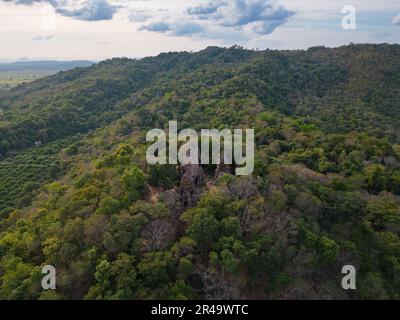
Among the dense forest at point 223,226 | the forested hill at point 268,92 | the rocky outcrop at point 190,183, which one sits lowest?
the dense forest at point 223,226

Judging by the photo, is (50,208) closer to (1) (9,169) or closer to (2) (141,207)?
(2) (141,207)

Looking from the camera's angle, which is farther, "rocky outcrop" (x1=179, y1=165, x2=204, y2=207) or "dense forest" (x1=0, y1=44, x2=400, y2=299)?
"rocky outcrop" (x1=179, y1=165, x2=204, y2=207)

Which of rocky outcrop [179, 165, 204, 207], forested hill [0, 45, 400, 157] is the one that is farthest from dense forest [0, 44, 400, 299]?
forested hill [0, 45, 400, 157]

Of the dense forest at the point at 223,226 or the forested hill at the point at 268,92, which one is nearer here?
the dense forest at the point at 223,226

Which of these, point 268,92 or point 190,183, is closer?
point 190,183

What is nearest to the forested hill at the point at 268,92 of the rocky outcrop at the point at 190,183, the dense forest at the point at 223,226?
the dense forest at the point at 223,226

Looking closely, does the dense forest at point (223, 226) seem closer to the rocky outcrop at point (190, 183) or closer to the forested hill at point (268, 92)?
the rocky outcrop at point (190, 183)

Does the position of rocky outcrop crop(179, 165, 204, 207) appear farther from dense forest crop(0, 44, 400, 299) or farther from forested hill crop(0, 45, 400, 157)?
forested hill crop(0, 45, 400, 157)

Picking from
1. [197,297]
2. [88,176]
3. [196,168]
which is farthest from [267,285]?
[88,176]

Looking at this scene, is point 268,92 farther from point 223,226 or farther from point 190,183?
point 223,226

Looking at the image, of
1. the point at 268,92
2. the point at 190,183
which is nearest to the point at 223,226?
the point at 190,183

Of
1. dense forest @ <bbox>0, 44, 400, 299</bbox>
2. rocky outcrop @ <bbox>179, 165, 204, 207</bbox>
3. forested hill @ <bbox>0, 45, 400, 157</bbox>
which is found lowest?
dense forest @ <bbox>0, 44, 400, 299</bbox>

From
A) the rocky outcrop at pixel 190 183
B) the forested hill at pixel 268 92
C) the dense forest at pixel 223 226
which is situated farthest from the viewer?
the forested hill at pixel 268 92
